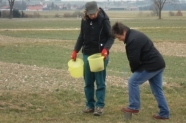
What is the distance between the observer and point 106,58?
26.6ft

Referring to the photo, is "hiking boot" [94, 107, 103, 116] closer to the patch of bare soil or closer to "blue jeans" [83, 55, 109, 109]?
"blue jeans" [83, 55, 109, 109]

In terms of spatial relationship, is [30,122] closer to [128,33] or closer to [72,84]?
[128,33]

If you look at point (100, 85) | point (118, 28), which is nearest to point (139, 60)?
point (118, 28)

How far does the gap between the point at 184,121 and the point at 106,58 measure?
1.77 m

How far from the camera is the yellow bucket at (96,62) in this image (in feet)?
25.7

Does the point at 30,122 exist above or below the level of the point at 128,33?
below

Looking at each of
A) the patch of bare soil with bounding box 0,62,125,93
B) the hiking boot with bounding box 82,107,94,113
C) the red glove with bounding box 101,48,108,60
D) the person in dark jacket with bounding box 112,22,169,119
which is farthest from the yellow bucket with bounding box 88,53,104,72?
the patch of bare soil with bounding box 0,62,125,93

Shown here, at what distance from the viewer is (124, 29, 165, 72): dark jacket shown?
7.44m

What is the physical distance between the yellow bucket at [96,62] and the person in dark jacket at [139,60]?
530mm

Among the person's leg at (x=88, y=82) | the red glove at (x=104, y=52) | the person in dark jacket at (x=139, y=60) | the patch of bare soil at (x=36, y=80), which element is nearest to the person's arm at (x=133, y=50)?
the person in dark jacket at (x=139, y=60)

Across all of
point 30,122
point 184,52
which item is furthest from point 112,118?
point 184,52

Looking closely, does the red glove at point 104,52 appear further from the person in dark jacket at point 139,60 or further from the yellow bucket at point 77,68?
the yellow bucket at point 77,68

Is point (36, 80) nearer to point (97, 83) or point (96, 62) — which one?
point (97, 83)

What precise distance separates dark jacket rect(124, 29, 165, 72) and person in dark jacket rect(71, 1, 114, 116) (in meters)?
0.57
